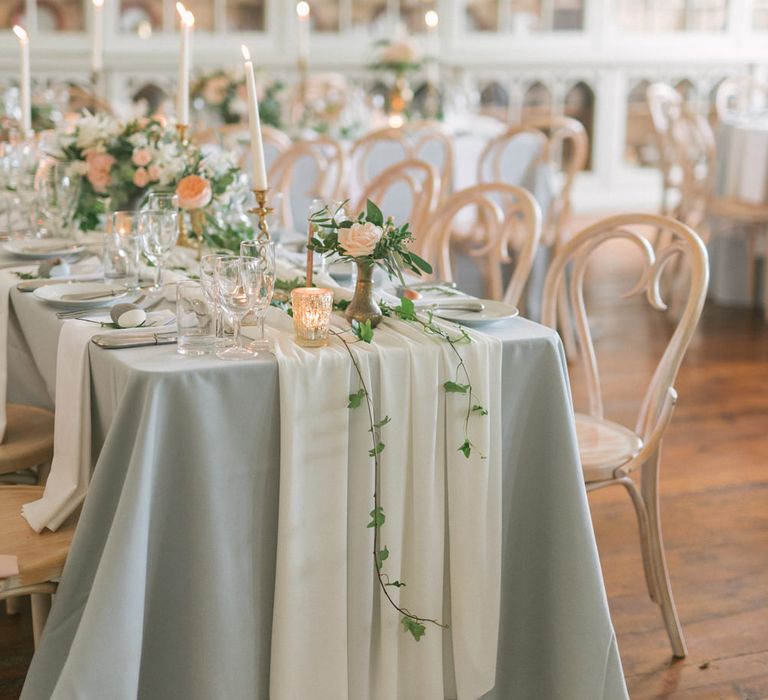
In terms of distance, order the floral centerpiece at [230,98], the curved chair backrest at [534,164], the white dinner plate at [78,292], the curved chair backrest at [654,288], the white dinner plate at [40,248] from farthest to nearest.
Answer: the floral centerpiece at [230,98] < the curved chair backrest at [534,164] < the white dinner plate at [40,248] < the curved chair backrest at [654,288] < the white dinner plate at [78,292]

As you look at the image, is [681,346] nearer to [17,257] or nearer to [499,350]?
[499,350]

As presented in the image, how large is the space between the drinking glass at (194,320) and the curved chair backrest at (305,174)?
1.54 metres

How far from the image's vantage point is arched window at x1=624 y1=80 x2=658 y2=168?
8172 mm

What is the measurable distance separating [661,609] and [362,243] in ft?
3.45

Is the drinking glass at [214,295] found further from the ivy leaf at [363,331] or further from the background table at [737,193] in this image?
the background table at [737,193]

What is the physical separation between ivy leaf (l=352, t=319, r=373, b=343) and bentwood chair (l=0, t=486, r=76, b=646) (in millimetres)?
563

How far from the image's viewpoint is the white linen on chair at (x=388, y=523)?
168 centimetres

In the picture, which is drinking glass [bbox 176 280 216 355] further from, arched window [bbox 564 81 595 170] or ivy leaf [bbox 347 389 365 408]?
arched window [bbox 564 81 595 170]

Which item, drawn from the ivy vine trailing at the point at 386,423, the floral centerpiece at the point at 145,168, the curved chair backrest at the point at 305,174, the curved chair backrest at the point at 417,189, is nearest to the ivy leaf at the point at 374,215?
the ivy vine trailing at the point at 386,423

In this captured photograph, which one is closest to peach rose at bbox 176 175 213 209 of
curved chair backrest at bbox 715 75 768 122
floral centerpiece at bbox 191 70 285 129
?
floral centerpiece at bbox 191 70 285 129

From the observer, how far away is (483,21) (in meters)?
7.82

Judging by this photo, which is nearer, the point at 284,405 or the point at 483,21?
the point at 284,405

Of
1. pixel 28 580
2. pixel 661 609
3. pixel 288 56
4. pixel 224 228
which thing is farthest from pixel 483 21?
pixel 28 580

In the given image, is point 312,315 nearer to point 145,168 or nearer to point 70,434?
point 70,434
